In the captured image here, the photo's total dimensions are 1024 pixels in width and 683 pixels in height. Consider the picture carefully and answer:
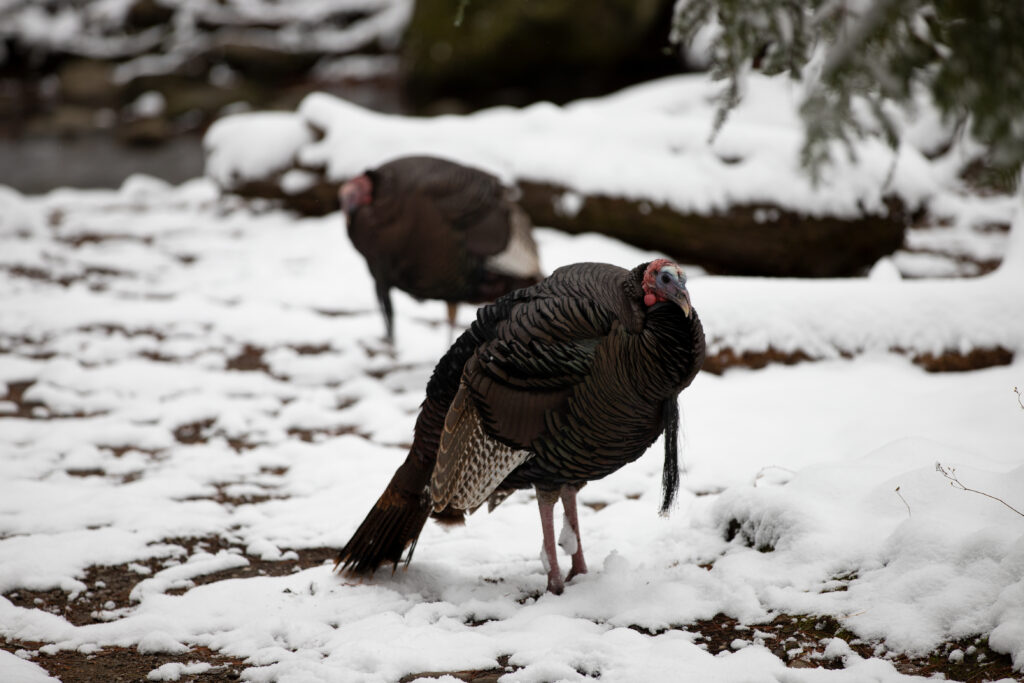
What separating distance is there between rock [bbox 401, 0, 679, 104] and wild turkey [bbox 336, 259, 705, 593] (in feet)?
50.2

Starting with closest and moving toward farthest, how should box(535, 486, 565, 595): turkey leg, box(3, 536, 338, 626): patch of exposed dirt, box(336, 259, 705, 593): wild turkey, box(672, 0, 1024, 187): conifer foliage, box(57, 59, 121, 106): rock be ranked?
box(672, 0, 1024, 187): conifer foliage → box(336, 259, 705, 593): wild turkey → box(535, 486, 565, 595): turkey leg → box(3, 536, 338, 626): patch of exposed dirt → box(57, 59, 121, 106): rock

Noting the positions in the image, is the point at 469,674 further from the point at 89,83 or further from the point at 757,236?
the point at 89,83

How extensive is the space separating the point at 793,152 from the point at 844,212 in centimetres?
71

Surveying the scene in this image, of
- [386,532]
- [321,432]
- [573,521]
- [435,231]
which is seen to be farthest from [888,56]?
[321,432]

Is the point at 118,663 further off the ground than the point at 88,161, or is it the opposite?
the point at 88,161

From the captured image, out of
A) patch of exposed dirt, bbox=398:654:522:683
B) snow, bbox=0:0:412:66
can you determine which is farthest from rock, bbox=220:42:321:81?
patch of exposed dirt, bbox=398:654:522:683

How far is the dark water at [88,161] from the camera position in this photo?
15.3 m

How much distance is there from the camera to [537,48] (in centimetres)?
1823

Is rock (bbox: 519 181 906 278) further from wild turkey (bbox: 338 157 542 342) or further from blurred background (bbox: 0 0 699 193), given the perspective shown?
blurred background (bbox: 0 0 699 193)

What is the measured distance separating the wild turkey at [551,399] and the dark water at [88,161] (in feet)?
43.4

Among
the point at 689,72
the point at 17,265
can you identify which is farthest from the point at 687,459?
the point at 689,72

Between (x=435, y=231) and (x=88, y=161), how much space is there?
13.6 meters

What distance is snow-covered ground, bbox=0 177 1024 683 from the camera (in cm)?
284

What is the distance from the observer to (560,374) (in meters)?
3.11
